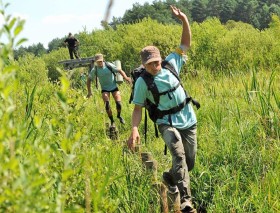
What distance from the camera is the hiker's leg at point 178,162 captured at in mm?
4172

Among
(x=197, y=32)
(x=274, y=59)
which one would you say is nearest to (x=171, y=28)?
(x=197, y=32)

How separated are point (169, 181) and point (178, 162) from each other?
24 centimetres

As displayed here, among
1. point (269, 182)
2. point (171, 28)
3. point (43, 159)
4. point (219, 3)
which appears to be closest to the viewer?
point (43, 159)

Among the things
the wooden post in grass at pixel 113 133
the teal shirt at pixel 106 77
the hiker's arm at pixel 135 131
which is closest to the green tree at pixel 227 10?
the teal shirt at pixel 106 77

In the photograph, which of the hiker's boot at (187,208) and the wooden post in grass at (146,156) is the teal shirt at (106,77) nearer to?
the wooden post in grass at (146,156)

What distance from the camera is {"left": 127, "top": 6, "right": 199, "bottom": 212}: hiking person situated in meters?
4.25

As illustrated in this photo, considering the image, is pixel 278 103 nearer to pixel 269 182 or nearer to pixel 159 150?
pixel 269 182

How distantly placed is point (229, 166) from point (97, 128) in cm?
418

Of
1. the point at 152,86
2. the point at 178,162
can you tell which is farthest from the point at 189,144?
the point at 152,86

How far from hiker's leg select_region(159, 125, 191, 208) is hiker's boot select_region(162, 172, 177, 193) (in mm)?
62

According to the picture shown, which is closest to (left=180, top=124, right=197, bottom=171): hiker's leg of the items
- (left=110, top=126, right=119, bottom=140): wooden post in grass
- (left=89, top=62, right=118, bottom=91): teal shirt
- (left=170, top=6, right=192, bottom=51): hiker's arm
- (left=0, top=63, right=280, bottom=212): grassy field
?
(left=0, top=63, right=280, bottom=212): grassy field

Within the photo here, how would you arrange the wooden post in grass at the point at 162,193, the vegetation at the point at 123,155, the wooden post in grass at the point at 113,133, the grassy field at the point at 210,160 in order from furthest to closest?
A: the wooden post in grass at the point at 113,133 → the wooden post in grass at the point at 162,193 → the grassy field at the point at 210,160 → the vegetation at the point at 123,155

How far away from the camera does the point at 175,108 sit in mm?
4402

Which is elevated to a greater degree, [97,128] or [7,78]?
[7,78]
